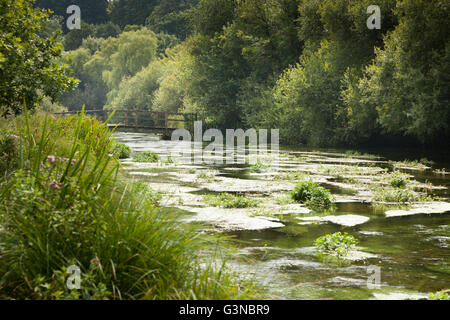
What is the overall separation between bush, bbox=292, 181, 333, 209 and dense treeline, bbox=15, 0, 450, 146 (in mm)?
6428

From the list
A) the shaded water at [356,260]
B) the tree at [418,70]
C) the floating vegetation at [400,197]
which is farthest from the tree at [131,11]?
the shaded water at [356,260]

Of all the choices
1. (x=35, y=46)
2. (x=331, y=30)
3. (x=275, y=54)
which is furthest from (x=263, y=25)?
(x=35, y=46)

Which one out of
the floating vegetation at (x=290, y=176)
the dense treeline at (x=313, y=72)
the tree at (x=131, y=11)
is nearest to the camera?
the floating vegetation at (x=290, y=176)

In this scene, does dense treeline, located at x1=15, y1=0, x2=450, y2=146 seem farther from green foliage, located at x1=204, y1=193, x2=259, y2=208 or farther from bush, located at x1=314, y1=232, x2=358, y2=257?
bush, located at x1=314, y1=232, x2=358, y2=257

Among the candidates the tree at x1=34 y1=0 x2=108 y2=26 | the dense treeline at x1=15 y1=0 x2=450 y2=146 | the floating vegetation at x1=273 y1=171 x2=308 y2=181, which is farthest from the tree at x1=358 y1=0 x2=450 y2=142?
the tree at x1=34 y1=0 x2=108 y2=26

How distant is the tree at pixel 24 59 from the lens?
Answer: 1002 cm

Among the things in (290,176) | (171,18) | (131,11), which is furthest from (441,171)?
(131,11)

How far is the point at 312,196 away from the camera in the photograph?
10.0 meters

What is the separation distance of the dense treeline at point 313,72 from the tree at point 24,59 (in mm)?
1120

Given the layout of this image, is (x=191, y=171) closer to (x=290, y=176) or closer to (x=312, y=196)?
(x=290, y=176)

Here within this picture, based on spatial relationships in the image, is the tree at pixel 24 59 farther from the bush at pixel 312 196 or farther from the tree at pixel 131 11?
the tree at pixel 131 11

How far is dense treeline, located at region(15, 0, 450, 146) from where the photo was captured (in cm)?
2155
